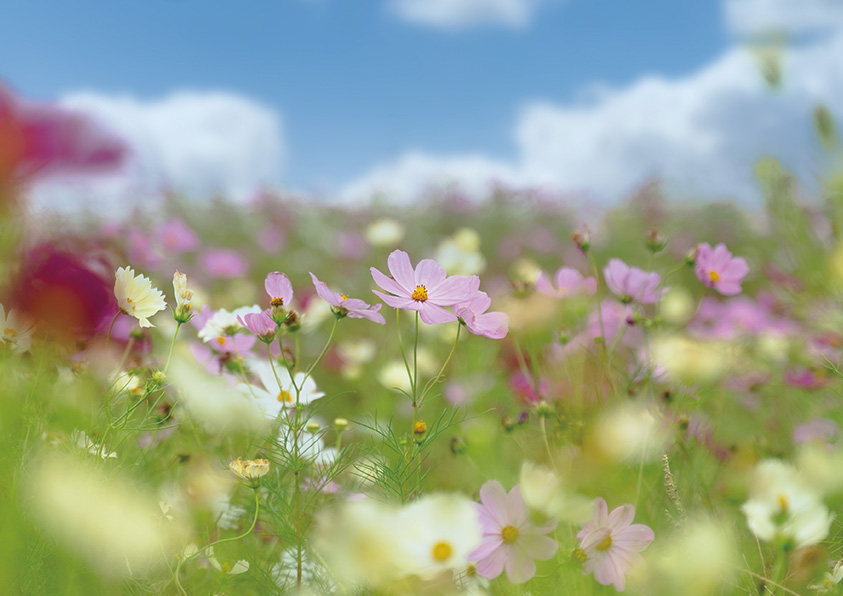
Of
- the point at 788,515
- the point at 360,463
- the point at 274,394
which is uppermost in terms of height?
the point at 274,394

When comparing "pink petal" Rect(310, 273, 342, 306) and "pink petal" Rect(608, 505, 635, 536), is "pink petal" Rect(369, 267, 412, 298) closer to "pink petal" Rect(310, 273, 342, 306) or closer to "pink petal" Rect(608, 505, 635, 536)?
"pink petal" Rect(310, 273, 342, 306)

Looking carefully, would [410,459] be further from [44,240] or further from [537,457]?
[44,240]

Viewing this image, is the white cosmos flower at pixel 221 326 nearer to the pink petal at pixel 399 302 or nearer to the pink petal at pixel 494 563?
the pink petal at pixel 399 302

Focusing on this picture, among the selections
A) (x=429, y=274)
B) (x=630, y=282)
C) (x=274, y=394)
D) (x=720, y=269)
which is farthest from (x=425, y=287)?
(x=720, y=269)

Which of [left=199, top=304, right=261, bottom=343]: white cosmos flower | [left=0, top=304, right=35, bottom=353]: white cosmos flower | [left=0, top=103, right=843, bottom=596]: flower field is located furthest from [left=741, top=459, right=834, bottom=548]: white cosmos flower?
[left=0, top=304, right=35, bottom=353]: white cosmos flower

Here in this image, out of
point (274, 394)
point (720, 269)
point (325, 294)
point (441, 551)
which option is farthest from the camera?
point (720, 269)

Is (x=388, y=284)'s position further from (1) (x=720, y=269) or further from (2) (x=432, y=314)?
(1) (x=720, y=269)

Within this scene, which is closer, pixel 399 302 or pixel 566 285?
pixel 399 302
